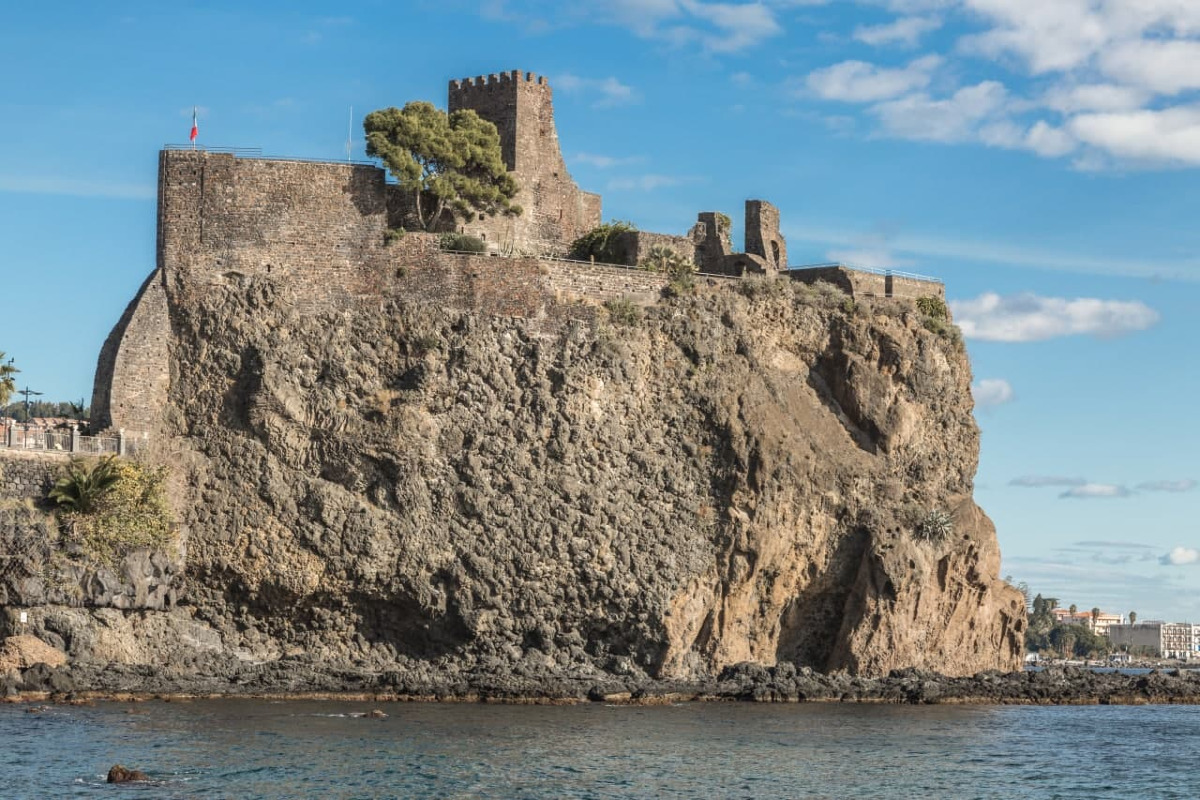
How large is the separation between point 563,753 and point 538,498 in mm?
12928

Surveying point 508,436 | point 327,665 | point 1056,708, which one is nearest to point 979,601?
point 1056,708

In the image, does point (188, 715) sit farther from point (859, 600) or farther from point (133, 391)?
point (859, 600)

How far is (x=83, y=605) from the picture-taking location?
4441 cm

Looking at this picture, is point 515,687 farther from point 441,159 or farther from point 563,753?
point 441,159

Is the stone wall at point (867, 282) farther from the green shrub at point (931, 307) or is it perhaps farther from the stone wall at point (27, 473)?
the stone wall at point (27, 473)

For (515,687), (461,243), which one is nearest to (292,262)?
(461,243)

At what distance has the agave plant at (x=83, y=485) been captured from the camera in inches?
1766

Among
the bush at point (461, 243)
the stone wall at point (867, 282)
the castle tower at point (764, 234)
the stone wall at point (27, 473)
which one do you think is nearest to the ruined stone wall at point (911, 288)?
the stone wall at point (867, 282)

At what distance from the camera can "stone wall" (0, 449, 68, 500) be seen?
4481 centimetres

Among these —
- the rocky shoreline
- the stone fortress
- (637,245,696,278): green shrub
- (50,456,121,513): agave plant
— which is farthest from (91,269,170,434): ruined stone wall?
(637,245,696,278): green shrub

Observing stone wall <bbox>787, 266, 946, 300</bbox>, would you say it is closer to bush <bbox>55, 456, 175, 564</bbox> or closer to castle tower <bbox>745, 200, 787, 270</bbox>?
castle tower <bbox>745, 200, 787, 270</bbox>

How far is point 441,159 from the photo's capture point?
5200 cm

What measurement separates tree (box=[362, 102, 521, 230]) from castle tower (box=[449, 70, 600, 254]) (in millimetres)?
1788

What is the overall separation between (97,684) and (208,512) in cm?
623
